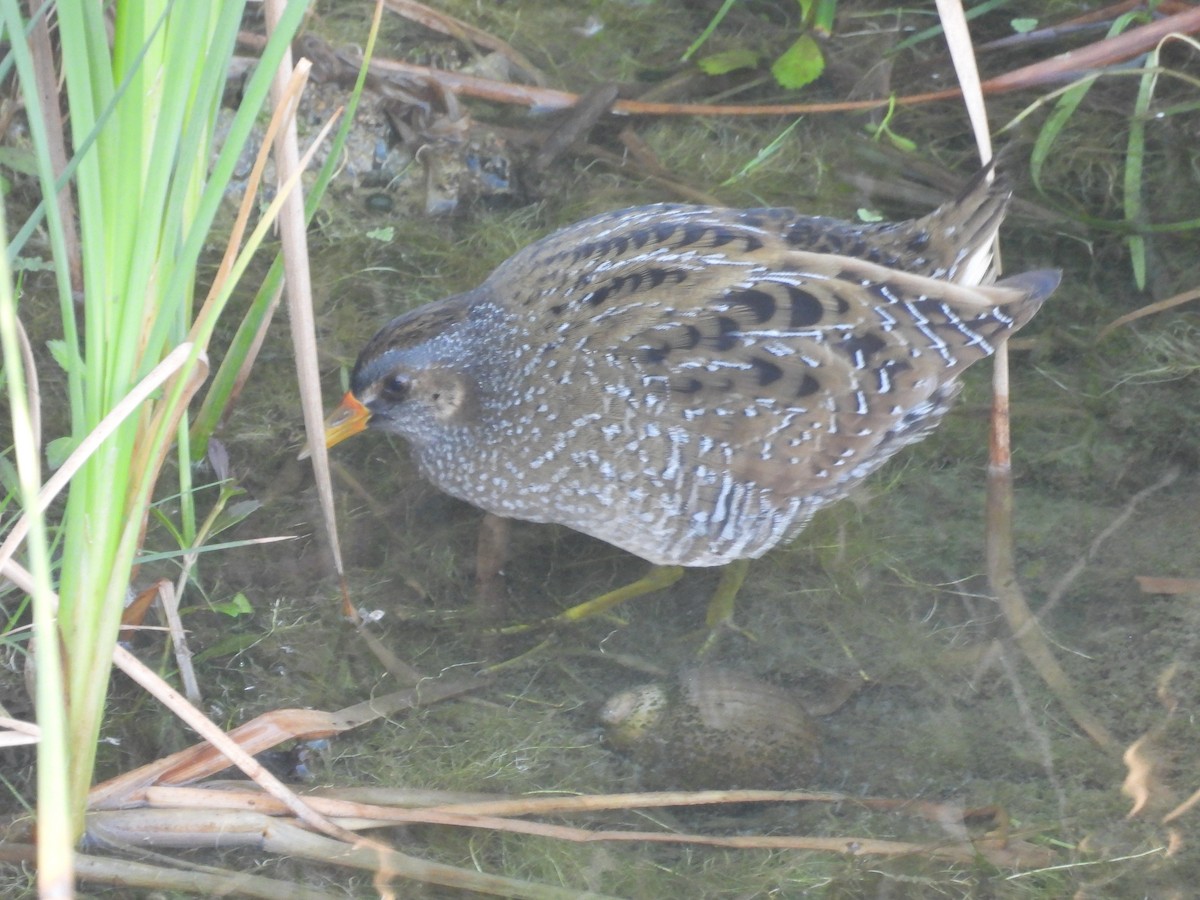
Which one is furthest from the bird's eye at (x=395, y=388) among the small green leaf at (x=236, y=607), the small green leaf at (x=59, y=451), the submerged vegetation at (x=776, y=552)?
the small green leaf at (x=59, y=451)

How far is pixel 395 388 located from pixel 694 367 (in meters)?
0.79

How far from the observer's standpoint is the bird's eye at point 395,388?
3.14 meters

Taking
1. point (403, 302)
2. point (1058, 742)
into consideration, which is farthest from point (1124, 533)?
point (403, 302)

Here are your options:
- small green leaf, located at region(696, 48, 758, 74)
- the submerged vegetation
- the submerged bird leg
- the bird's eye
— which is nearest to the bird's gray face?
the bird's eye

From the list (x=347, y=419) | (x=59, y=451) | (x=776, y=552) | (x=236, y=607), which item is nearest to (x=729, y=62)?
(x=776, y=552)

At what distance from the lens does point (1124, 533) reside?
3.23m

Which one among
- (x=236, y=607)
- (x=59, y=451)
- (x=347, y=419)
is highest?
(x=59, y=451)


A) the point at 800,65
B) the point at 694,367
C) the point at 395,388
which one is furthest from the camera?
the point at 800,65

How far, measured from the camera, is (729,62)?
14.9 feet

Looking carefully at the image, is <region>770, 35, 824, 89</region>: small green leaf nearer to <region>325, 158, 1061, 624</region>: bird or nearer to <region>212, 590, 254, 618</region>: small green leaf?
<region>325, 158, 1061, 624</region>: bird

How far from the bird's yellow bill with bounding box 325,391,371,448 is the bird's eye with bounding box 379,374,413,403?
7 cm

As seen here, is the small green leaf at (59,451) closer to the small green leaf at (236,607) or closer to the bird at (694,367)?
the small green leaf at (236,607)

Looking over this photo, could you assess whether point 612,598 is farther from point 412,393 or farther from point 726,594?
point 412,393

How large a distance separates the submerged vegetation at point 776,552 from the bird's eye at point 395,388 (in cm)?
36
